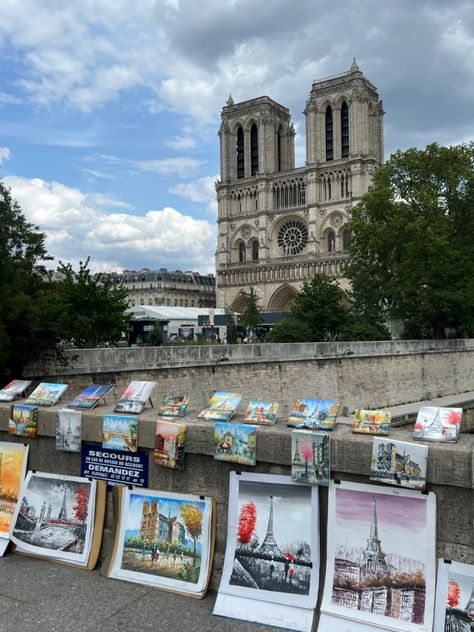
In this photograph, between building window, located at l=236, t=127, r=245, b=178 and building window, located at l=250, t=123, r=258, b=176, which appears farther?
building window, located at l=236, t=127, r=245, b=178

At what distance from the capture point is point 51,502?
495 cm

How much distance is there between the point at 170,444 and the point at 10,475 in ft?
6.14

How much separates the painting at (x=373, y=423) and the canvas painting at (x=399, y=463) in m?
0.20

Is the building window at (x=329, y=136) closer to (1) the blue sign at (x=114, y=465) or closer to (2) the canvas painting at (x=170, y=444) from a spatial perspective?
(1) the blue sign at (x=114, y=465)

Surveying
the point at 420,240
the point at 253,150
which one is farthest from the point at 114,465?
the point at 253,150

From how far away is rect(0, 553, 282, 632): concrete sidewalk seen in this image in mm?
3678

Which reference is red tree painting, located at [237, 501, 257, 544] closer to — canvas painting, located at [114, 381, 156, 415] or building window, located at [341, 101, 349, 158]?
canvas painting, located at [114, 381, 156, 415]

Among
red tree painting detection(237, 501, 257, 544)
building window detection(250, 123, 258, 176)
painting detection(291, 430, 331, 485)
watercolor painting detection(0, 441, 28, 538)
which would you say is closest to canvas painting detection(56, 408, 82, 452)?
watercolor painting detection(0, 441, 28, 538)

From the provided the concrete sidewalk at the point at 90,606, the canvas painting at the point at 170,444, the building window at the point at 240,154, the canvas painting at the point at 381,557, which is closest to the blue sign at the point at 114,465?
the canvas painting at the point at 170,444

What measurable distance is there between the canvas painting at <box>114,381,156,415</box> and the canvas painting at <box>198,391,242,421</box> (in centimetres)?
67

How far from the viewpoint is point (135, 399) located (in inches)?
203

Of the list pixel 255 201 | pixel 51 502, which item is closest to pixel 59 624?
pixel 51 502

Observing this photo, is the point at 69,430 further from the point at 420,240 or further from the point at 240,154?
the point at 240,154

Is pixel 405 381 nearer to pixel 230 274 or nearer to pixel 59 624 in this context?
pixel 59 624
